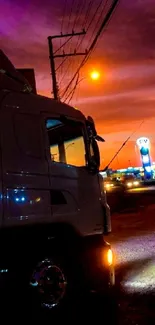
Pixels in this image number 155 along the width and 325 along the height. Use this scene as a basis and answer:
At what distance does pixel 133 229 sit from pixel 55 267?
9.97 m

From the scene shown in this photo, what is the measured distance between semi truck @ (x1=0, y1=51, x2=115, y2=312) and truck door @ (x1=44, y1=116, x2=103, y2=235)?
0.05ft

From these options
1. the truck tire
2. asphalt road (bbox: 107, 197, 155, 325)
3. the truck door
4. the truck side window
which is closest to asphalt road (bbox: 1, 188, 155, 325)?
asphalt road (bbox: 107, 197, 155, 325)

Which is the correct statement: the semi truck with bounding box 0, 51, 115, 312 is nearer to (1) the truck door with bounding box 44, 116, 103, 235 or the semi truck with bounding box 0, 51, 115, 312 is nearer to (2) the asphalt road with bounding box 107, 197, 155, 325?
(1) the truck door with bounding box 44, 116, 103, 235

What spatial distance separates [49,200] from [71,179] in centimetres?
57

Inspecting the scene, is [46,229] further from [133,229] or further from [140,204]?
[140,204]

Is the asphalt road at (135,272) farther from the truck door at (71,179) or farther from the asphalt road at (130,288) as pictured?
the truck door at (71,179)

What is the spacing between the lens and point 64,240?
236 inches

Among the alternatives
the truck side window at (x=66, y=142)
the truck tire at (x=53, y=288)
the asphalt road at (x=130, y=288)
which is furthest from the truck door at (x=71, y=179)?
the asphalt road at (x=130, y=288)

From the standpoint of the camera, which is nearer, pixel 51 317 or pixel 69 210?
pixel 51 317

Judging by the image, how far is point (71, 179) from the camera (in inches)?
246

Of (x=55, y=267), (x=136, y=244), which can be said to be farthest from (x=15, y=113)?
(x=136, y=244)

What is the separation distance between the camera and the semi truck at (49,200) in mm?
5359

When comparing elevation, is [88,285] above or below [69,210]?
below

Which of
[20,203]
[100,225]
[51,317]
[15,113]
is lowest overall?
[51,317]
